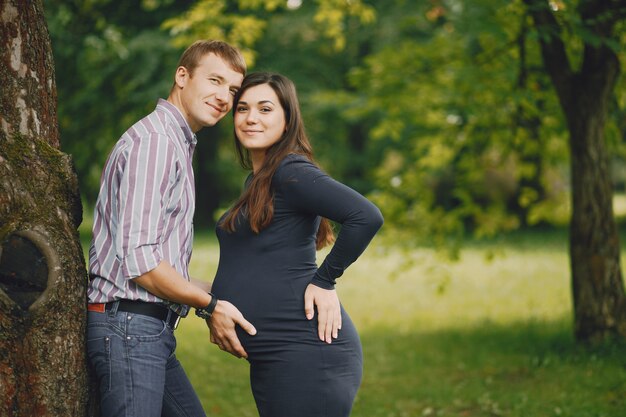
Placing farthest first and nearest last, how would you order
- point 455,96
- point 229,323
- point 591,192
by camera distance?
point 455,96 < point 591,192 < point 229,323

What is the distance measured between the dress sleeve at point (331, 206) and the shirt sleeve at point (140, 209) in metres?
0.49

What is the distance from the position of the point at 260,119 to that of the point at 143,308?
89 cm

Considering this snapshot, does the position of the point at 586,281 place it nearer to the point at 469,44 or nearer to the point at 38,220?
the point at 469,44

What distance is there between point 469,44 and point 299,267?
7.28 m

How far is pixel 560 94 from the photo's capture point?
7.32 metres

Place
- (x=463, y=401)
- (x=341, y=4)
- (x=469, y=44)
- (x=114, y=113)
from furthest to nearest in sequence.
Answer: (x=114, y=113), (x=469, y=44), (x=341, y=4), (x=463, y=401)

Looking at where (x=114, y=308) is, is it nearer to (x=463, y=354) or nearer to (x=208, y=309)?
(x=208, y=309)

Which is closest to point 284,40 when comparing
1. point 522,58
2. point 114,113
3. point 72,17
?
point 114,113

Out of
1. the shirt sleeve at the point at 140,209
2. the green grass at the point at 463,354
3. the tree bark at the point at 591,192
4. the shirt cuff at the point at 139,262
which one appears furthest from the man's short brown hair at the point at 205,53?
the tree bark at the point at 591,192

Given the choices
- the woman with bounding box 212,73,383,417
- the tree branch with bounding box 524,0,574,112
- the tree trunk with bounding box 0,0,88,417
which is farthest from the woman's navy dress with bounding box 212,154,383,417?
the tree branch with bounding box 524,0,574,112

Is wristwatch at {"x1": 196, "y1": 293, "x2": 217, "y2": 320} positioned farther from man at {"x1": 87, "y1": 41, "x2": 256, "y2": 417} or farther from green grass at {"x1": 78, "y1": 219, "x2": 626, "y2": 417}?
green grass at {"x1": 78, "y1": 219, "x2": 626, "y2": 417}

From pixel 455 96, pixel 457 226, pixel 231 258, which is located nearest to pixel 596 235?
pixel 457 226

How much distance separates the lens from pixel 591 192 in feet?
24.1

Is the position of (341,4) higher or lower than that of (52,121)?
higher
